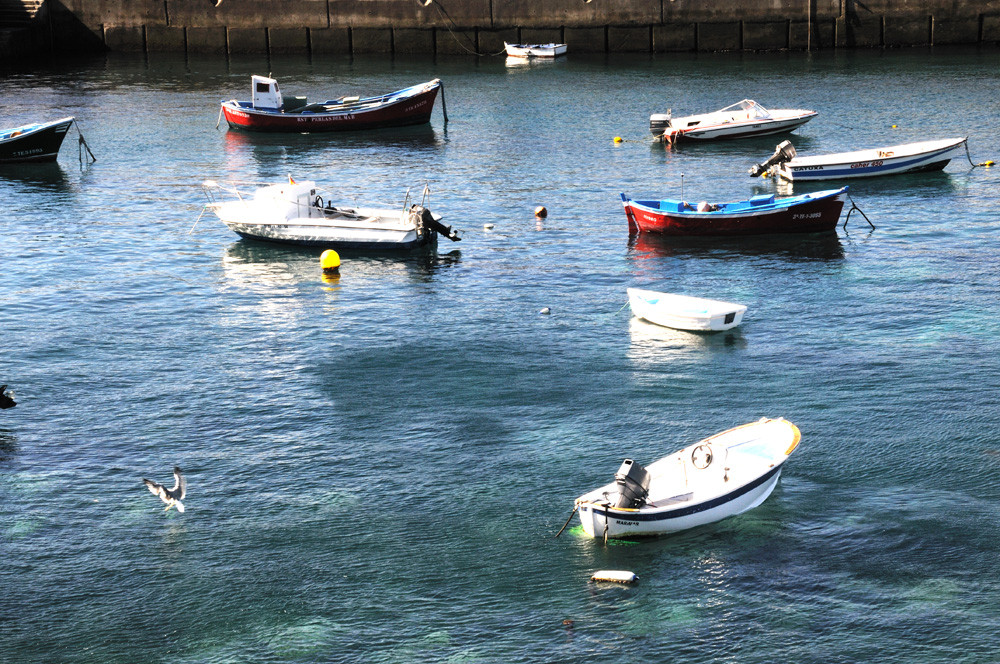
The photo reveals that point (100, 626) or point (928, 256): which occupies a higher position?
point (928, 256)

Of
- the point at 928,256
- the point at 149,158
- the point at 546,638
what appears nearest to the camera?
the point at 546,638

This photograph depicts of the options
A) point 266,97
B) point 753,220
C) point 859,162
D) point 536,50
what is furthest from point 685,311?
point 536,50

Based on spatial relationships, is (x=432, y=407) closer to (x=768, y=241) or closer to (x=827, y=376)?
(x=827, y=376)

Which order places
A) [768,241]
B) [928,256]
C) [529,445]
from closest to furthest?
[529,445], [928,256], [768,241]

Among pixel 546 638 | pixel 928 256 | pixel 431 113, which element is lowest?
pixel 546 638

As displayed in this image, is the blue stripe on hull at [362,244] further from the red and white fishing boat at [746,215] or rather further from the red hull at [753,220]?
the red hull at [753,220]

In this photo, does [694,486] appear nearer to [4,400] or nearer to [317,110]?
[4,400]

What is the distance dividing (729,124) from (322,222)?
31.8 meters

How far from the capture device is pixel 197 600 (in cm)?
2466

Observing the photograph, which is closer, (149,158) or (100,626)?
(100,626)

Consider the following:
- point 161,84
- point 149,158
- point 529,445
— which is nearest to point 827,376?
point 529,445

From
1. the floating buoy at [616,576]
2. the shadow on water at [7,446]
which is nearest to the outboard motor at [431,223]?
the shadow on water at [7,446]

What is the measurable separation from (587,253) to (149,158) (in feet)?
110

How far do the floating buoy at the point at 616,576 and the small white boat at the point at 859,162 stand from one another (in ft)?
128
